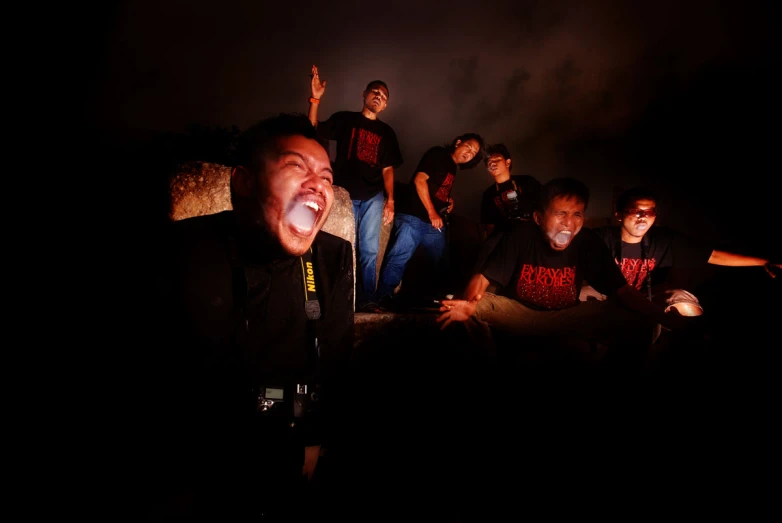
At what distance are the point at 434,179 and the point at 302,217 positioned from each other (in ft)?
13.5

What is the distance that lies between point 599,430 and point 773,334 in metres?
3.41

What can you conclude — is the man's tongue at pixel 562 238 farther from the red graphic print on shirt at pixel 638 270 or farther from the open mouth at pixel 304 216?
the open mouth at pixel 304 216

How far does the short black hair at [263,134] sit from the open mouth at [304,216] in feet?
1.12

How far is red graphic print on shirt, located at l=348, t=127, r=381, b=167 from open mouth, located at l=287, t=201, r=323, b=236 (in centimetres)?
348

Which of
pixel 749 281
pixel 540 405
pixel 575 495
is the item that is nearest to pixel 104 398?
pixel 575 495

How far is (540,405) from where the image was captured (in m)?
4.07

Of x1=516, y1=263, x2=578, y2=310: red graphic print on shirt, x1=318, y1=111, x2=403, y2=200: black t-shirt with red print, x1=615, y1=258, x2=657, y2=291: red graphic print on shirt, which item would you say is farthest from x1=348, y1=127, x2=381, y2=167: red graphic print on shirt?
x1=615, y1=258, x2=657, y2=291: red graphic print on shirt

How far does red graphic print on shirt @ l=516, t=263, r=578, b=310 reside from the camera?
4445mm

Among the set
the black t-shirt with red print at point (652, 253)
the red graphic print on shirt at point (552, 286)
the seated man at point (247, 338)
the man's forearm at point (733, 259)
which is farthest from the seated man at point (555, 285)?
the seated man at point (247, 338)

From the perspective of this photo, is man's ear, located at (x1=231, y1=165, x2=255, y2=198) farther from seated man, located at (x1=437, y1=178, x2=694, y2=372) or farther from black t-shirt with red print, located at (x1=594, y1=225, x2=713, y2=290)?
black t-shirt with red print, located at (x1=594, y1=225, x2=713, y2=290)

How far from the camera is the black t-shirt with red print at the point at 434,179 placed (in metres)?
5.87

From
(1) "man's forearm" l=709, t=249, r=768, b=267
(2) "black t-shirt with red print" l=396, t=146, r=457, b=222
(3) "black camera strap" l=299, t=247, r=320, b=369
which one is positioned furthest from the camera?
(2) "black t-shirt with red print" l=396, t=146, r=457, b=222

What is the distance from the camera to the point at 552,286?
175 inches

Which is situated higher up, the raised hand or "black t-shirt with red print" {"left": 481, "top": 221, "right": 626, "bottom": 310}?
the raised hand
